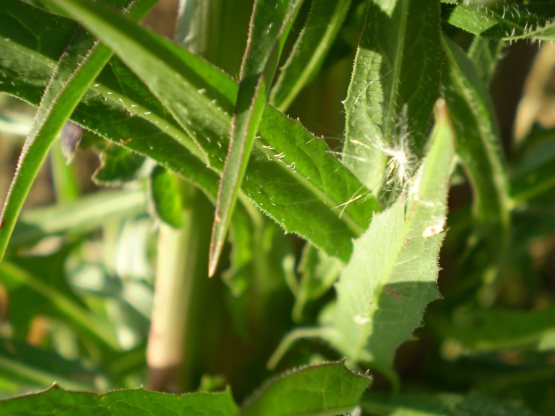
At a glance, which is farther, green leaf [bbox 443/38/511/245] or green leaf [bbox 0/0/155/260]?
green leaf [bbox 443/38/511/245]

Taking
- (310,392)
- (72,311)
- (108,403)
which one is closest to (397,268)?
(310,392)

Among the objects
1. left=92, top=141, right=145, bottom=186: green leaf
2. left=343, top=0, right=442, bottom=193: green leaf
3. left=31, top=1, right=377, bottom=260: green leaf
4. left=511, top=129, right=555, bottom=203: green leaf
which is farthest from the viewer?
left=511, top=129, right=555, bottom=203: green leaf

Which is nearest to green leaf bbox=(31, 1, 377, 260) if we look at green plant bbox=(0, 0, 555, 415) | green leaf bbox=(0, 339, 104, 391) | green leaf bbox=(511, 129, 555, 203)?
green plant bbox=(0, 0, 555, 415)

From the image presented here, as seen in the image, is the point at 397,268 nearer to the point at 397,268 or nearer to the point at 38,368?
the point at 397,268

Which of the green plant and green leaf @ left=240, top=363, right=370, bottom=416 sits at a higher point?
the green plant

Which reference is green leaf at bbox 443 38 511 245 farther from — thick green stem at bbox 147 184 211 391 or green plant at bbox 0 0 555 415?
thick green stem at bbox 147 184 211 391

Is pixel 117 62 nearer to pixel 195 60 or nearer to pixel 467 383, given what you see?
pixel 195 60
